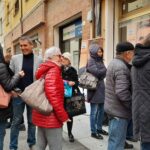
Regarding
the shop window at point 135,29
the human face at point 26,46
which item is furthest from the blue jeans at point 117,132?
the shop window at point 135,29

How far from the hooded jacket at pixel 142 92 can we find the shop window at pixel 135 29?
3857 millimetres

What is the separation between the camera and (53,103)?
4.19 meters

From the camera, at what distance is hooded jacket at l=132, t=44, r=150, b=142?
3.44 metres

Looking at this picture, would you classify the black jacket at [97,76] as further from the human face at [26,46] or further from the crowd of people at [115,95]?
the crowd of people at [115,95]

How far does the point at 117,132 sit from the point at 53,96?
885mm

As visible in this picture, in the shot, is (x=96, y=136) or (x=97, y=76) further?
(x=96, y=136)

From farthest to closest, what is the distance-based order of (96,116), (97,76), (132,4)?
(132,4)
(96,116)
(97,76)

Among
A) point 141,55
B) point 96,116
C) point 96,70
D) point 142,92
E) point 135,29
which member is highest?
point 135,29

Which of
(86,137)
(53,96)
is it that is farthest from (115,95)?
(86,137)

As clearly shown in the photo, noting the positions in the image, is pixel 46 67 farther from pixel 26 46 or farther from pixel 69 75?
pixel 69 75

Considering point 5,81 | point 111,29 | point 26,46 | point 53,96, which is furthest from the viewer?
point 111,29

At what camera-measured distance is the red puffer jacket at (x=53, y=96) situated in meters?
4.20

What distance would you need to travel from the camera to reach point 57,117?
4.28 metres

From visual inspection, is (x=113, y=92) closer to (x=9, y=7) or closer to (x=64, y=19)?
(x=64, y=19)
